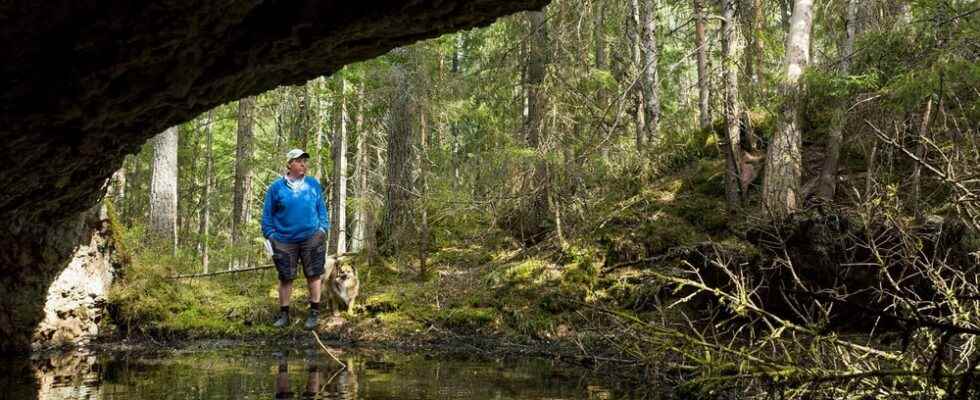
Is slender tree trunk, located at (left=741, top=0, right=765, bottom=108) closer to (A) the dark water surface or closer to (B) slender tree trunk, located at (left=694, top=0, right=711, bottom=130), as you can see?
(B) slender tree trunk, located at (left=694, top=0, right=711, bottom=130)

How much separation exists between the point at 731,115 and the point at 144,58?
29.6ft

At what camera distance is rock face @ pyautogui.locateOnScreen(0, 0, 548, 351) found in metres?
3.22

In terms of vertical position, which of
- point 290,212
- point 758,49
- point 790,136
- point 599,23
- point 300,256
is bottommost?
point 300,256

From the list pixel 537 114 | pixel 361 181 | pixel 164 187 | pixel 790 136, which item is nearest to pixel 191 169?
pixel 361 181

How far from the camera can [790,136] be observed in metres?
10.0

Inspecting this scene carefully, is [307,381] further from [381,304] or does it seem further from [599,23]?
[599,23]

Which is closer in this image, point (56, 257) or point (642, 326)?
point (642, 326)

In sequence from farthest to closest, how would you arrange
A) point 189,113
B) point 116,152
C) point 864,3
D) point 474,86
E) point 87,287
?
point 474,86 < point 864,3 < point 87,287 < point 116,152 < point 189,113

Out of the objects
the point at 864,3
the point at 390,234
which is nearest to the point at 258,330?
the point at 390,234

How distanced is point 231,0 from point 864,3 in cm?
1189

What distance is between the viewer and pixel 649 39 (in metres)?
13.9

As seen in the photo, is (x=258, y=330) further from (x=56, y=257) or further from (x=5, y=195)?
(x=5, y=195)

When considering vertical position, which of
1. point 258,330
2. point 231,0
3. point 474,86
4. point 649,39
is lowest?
point 258,330

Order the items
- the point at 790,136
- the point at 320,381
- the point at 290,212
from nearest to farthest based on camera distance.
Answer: the point at 320,381 → the point at 290,212 → the point at 790,136
